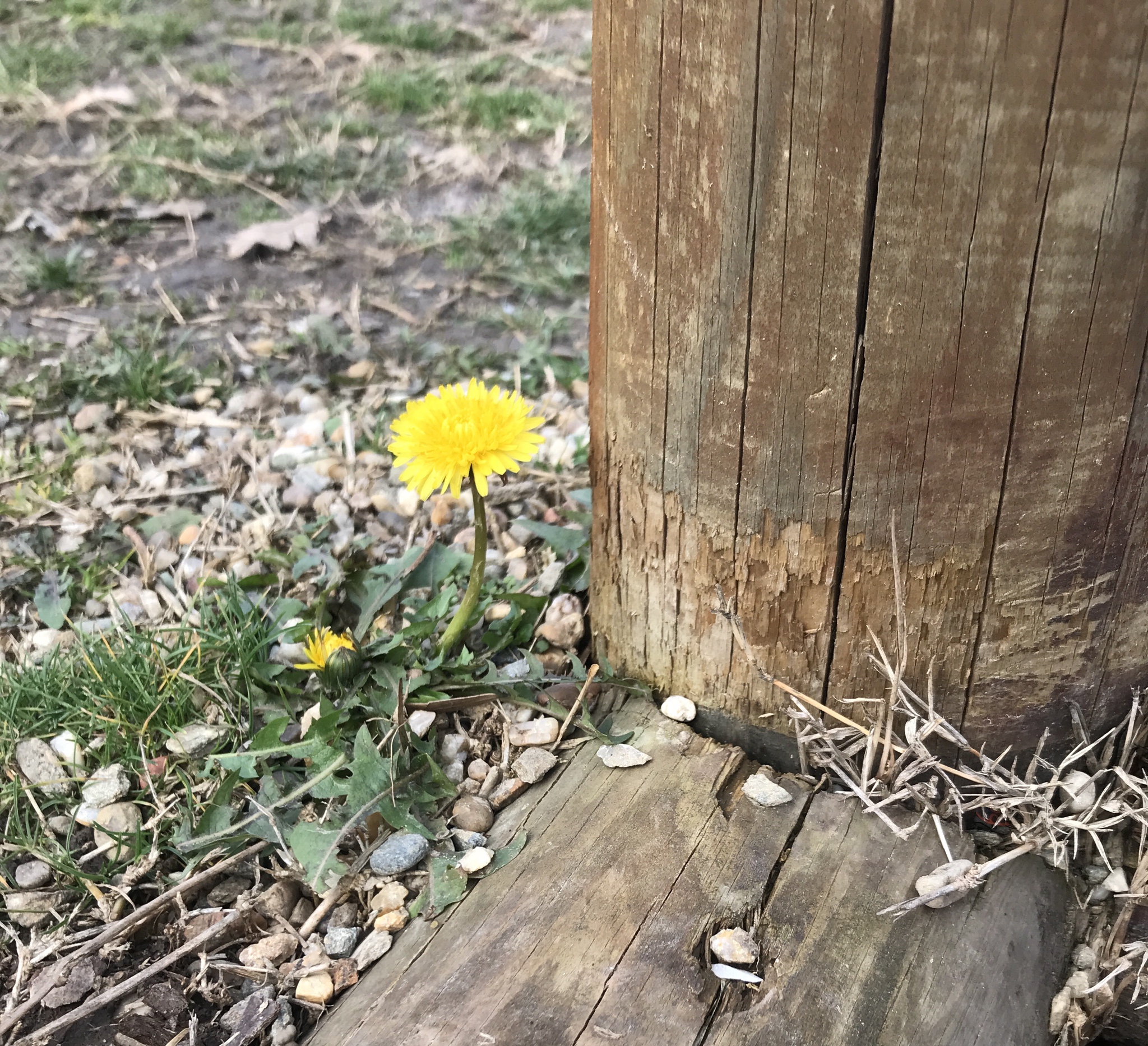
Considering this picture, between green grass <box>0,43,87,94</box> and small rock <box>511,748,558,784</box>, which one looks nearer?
small rock <box>511,748,558,784</box>

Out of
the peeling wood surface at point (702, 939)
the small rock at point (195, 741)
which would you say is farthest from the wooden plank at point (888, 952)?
the small rock at point (195, 741)

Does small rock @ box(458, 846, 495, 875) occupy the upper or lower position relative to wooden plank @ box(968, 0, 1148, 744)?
lower

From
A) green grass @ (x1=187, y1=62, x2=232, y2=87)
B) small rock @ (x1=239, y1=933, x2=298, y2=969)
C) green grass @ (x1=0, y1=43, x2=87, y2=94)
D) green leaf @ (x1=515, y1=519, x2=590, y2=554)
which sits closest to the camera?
small rock @ (x1=239, y1=933, x2=298, y2=969)

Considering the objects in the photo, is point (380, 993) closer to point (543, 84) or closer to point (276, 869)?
point (276, 869)

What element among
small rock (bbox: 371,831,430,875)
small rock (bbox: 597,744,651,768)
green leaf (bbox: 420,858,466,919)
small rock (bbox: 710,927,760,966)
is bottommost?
small rock (bbox: 371,831,430,875)

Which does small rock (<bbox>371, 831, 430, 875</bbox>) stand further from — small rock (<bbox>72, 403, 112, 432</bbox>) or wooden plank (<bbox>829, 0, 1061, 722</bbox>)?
small rock (<bbox>72, 403, 112, 432</bbox>)

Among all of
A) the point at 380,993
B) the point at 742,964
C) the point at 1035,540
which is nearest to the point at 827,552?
the point at 1035,540

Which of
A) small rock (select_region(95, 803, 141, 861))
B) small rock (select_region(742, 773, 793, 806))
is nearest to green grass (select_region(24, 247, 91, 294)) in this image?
small rock (select_region(95, 803, 141, 861))

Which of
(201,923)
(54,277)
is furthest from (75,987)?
(54,277)
